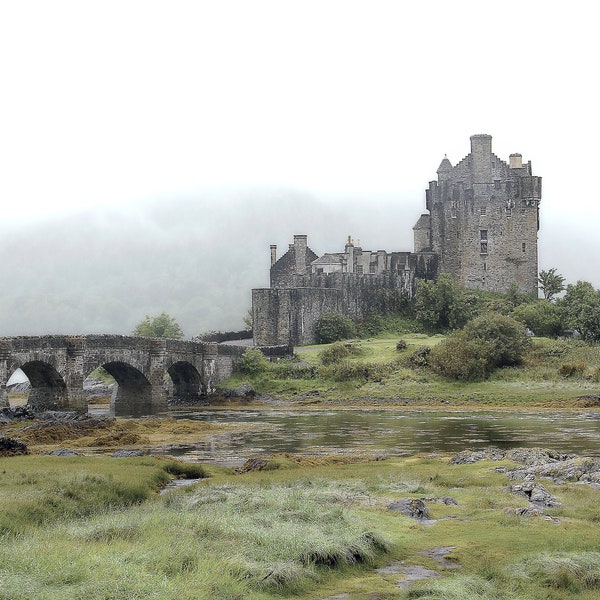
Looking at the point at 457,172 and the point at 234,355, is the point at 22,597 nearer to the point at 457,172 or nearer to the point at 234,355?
the point at 234,355

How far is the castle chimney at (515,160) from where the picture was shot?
348 ft

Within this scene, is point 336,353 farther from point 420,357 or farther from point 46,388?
point 46,388

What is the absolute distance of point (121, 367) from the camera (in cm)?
6631

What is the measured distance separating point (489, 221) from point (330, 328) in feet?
80.8

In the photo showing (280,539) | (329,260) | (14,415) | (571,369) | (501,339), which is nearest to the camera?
(280,539)

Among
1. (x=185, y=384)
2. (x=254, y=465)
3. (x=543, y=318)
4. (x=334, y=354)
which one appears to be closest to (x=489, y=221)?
(x=543, y=318)

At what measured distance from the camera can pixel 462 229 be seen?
343ft

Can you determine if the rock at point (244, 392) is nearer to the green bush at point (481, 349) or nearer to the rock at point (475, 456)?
the green bush at point (481, 349)

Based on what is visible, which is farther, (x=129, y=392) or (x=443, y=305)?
(x=443, y=305)

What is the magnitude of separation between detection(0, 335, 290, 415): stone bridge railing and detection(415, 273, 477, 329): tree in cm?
2355

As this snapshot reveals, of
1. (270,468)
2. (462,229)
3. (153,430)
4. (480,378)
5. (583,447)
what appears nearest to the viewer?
(270,468)

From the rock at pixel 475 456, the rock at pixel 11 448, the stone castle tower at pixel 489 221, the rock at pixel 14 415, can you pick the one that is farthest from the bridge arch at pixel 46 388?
the stone castle tower at pixel 489 221

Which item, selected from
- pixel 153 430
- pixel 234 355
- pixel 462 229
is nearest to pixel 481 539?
pixel 153 430

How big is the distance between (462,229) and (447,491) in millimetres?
81692
